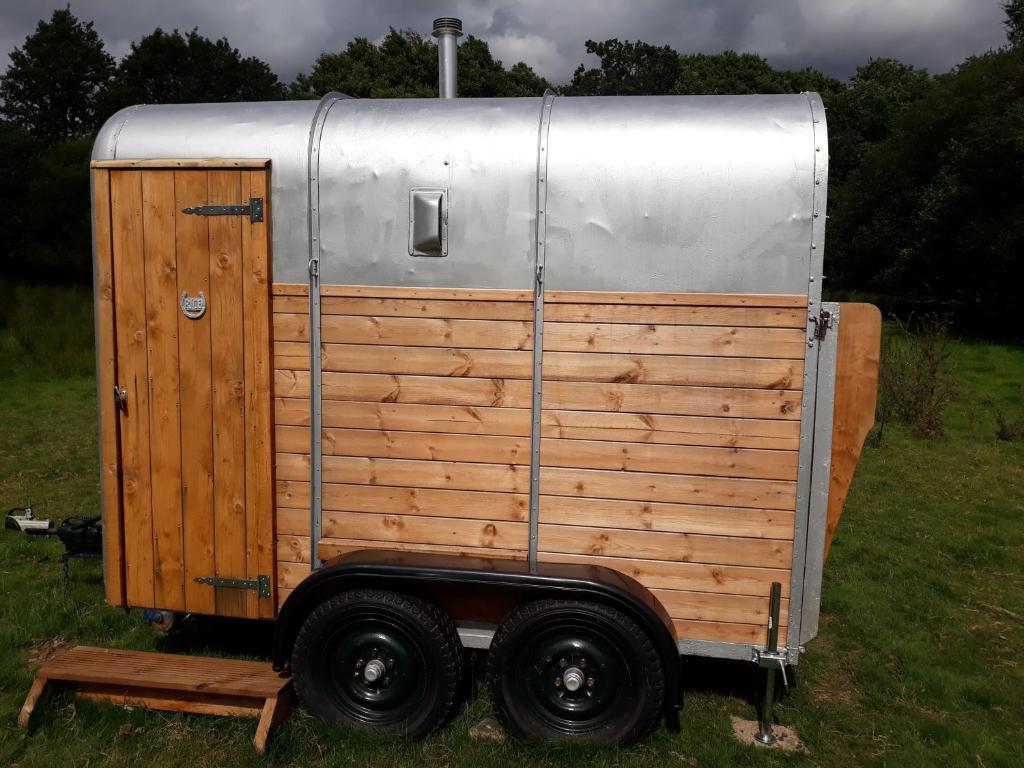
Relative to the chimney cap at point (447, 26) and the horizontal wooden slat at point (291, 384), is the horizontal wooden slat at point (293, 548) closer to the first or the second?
the horizontal wooden slat at point (291, 384)

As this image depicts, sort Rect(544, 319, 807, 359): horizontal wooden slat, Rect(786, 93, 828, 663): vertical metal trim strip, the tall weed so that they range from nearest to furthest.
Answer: Rect(786, 93, 828, 663): vertical metal trim strip
Rect(544, 319, 807, 359): horizontal wooden slat
the tall weed

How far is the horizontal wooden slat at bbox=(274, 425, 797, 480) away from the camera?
4027 millimetres

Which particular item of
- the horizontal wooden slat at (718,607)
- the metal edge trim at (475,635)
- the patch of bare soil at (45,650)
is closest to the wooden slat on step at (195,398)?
the patch of bare soil at (45,650)

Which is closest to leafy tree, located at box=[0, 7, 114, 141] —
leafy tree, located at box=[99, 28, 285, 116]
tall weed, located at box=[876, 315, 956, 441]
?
leafy tree, located at box=[99, 28, 285, 116]

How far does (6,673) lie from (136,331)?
2.28 meters

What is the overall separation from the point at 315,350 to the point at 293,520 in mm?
946

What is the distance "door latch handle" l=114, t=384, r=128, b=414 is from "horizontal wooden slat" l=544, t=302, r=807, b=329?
2.41 metres

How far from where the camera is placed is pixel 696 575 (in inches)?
161

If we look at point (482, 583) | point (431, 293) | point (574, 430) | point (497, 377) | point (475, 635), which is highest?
point (431, 293)

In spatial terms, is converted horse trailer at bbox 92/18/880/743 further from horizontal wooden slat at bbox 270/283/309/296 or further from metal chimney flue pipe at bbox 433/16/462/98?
metal chimney flue pipe at bbox 433/16/462/98

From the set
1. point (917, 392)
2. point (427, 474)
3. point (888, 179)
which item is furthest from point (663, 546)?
point (888, 179)

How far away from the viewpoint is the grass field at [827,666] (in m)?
4.06

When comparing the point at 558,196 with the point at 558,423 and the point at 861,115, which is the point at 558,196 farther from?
the point at 861,115

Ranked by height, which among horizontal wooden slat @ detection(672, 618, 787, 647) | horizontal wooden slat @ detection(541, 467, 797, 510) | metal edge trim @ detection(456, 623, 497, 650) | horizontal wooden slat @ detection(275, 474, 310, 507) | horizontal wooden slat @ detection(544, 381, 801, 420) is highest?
horizontal wooden slat @ detection(544, 381, 801, 420)
